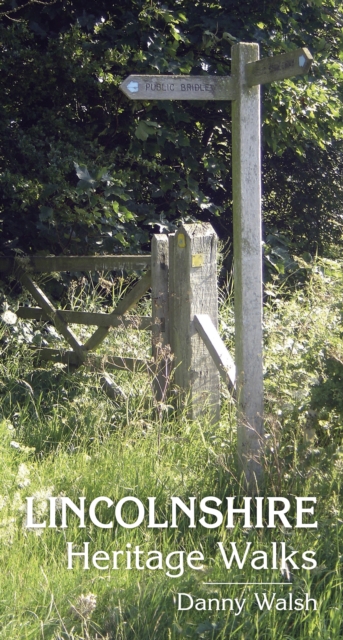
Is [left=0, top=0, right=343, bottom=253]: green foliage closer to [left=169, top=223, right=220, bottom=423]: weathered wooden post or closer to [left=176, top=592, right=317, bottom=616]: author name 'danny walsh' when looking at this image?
[left=169, top=223, right=220, bottom=423]: weathered wooden post

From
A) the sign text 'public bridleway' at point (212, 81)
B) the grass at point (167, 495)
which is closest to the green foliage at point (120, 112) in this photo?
the grass at point (167, 495)

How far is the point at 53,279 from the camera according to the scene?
7.14 meters

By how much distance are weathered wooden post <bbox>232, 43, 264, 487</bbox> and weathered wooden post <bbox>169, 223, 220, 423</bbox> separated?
3.50 feet

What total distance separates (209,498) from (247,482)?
253 mm

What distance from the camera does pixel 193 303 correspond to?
5.17 meters

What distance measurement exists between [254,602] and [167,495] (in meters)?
0.91

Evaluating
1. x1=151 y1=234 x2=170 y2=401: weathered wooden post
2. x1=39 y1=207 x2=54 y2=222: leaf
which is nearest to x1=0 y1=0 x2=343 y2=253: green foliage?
x1=39 y1=207 x2=54 y2=222: leaf

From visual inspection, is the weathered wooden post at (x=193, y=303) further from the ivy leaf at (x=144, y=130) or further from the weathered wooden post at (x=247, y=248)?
the ivy leaf at (x=144, y=130)

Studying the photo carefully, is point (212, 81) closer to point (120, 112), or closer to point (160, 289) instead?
point (160, 289)

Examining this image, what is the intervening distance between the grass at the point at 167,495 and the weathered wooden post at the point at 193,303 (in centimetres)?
29

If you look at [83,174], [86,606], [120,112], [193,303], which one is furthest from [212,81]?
[120,112]

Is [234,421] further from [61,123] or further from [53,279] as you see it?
[61,123]

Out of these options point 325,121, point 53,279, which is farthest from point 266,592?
point 325,121

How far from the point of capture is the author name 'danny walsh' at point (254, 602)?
2.83 m
